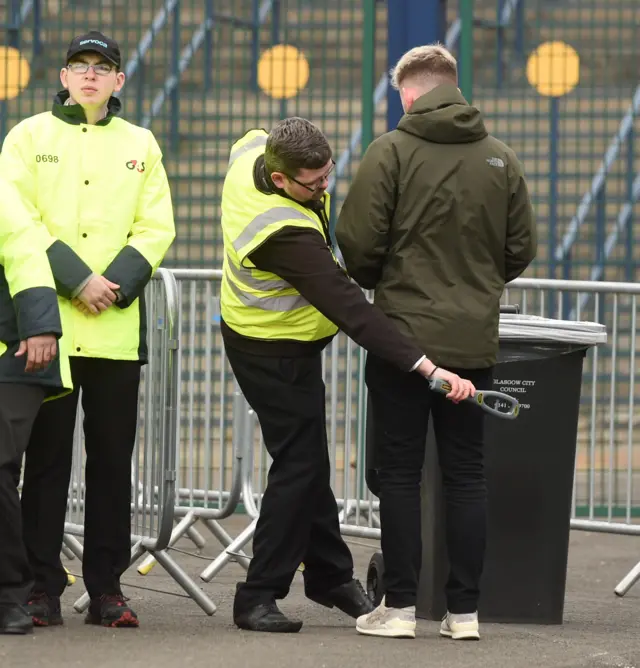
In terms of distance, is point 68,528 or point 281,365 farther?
point 68,528

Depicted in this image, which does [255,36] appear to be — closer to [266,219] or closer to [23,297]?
[266,219]

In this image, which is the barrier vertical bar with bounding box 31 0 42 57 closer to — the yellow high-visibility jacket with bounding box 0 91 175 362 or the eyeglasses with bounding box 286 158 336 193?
the yellow high-visibility jacket with bounding box 0 91 175 362

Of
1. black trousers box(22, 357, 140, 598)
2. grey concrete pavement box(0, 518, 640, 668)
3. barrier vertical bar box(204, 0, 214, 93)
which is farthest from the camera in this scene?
barrier vertical bar box(204, 0, 214, 93)

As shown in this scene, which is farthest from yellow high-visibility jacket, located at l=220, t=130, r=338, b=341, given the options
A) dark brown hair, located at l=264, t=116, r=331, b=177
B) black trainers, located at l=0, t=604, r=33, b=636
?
black trainers, located at l=0, t=604, r=33, b=636

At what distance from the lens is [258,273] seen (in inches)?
222

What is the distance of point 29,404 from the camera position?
5492mm

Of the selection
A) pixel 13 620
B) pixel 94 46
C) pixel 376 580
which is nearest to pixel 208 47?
pixel 94 46

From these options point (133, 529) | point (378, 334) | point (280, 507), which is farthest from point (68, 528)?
point (378, 334)

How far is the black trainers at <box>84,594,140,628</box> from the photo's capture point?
579cm

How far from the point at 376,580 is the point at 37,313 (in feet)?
5.60

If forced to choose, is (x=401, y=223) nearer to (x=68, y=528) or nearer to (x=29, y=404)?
(x=29, y=404)

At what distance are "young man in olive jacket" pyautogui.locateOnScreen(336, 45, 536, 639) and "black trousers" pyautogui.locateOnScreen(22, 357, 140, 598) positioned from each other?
839 millimetres

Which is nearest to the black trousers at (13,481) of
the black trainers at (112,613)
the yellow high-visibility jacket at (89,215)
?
the yellow high-visibility jacket at (89,215)

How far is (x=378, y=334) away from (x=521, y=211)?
683 millimetres
